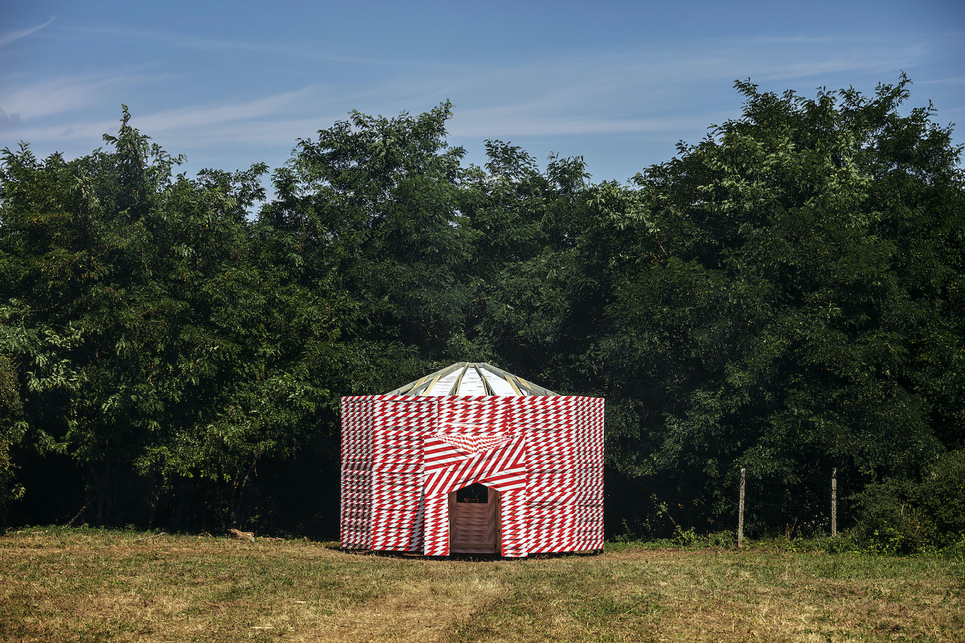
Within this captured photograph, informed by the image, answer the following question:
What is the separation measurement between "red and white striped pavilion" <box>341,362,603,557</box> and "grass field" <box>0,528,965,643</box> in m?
1.65

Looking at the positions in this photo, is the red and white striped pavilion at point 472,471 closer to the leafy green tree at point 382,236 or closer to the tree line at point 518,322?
the tree line at point 518,322

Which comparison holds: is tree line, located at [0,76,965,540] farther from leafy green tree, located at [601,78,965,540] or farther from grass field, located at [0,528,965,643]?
grass field, located at [0,528,965,643]

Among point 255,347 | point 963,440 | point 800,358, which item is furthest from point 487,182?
point 963,440

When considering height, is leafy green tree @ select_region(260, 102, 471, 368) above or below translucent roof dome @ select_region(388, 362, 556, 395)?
above

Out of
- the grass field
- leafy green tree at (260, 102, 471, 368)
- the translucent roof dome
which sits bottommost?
the grass field

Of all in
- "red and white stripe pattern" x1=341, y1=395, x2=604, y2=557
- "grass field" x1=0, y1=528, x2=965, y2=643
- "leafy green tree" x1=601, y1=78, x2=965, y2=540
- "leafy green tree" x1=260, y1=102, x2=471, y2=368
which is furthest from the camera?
"leafy green tree" x1=260, y1=102, x2=471, y2=368

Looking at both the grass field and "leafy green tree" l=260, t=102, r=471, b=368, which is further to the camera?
"leafy green tree" l=260, t=102, r=471, b=368

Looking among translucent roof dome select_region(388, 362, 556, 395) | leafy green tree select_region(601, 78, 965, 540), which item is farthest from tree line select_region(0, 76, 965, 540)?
translucent roof dome select_region(388, 362, 556, 395)

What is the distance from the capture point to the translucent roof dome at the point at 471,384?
22.6 meters

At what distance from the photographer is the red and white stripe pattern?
19938mm

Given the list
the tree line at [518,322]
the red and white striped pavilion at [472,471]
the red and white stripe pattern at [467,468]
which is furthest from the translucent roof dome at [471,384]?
the tree line at [518,322]

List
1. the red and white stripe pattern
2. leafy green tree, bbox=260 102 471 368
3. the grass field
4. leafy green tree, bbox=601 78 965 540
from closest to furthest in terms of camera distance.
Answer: the grass field → the red and white stripe pattern → leafy green tree, bbox=601 78 965 540 → leafy green tree, bbox=260 102 471 368

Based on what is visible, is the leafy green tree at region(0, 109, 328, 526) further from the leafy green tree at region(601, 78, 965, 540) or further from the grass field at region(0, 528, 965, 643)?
the leafy green tree at region(601, 78, 965, 540)

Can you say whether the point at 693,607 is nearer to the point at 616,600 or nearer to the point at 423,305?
the point at 616,600
